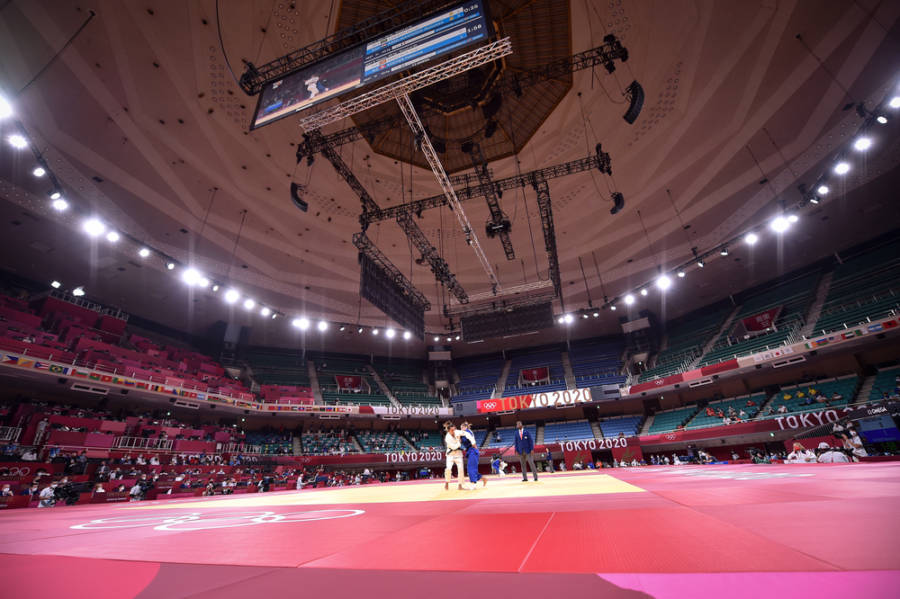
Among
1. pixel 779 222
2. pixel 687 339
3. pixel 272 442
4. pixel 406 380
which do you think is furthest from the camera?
pixel 406 380

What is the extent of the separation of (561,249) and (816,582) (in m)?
22.2

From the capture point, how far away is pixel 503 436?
30.0 m

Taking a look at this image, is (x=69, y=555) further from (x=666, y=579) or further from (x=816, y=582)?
(x=816, y=582)

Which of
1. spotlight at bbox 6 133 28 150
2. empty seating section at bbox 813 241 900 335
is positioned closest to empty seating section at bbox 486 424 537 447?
empty seating section at bbox 813 241 900 335

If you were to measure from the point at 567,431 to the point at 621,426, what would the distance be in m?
3.96

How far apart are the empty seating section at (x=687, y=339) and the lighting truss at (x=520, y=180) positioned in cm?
1745

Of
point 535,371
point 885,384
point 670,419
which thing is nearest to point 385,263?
point 535,371

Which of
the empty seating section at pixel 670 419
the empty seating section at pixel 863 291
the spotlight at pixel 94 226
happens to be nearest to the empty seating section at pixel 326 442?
the spotlight at pixel 94 226

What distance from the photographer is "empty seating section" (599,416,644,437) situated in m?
26.9

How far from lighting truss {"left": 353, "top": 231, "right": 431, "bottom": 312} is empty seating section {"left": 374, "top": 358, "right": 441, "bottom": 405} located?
14.1 metres

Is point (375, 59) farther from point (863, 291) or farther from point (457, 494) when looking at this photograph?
point (863, 291)

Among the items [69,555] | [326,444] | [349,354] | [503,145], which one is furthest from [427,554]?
[349,354]

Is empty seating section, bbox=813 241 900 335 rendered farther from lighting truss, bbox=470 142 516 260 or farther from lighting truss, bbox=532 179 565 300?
lighting truss, bbox=470 142 516 260

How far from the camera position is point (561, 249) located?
22.3 metres
